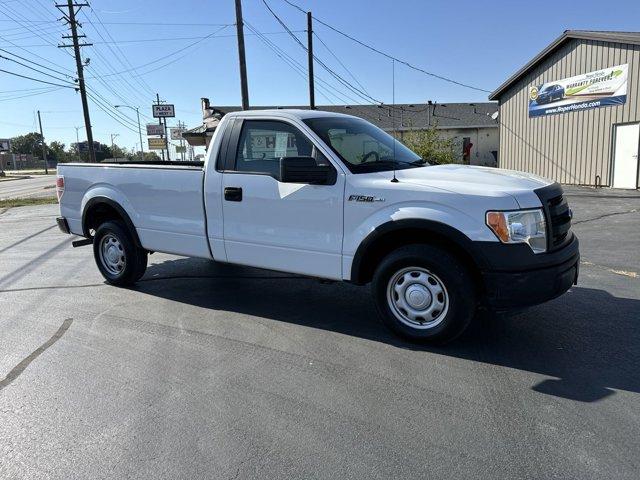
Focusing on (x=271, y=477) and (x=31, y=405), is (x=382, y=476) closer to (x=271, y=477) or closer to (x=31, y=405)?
(x=271, y=477)

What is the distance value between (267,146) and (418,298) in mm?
2132

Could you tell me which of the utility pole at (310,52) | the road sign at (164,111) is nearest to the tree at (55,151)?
the road sign at (164,111)

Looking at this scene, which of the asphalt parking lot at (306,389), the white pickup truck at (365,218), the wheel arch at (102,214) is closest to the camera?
the asphalt parking lot at (306,389)

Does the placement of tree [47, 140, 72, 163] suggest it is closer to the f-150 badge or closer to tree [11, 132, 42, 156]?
tree [11, 132, 42, 156]

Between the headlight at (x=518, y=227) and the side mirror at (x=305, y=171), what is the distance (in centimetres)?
142

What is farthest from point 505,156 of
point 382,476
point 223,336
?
point 382,476

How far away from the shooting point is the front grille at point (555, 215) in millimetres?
3949

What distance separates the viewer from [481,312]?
17.0 ft

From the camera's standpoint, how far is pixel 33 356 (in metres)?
4.34

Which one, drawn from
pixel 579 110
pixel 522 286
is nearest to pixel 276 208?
pixel 522 286

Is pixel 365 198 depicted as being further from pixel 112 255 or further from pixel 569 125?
pixel 569 125

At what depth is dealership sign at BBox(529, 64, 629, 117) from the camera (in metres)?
16.7

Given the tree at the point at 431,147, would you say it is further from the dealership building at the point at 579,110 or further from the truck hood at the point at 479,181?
the truck hood at the point at 479,181

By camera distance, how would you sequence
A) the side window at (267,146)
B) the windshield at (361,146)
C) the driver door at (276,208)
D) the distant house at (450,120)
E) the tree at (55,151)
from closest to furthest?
the driver door at (276,208) < the windshield at (361,146) < the side window at (267,146) < the distant house at (450,120) < the tree at (55,151)
